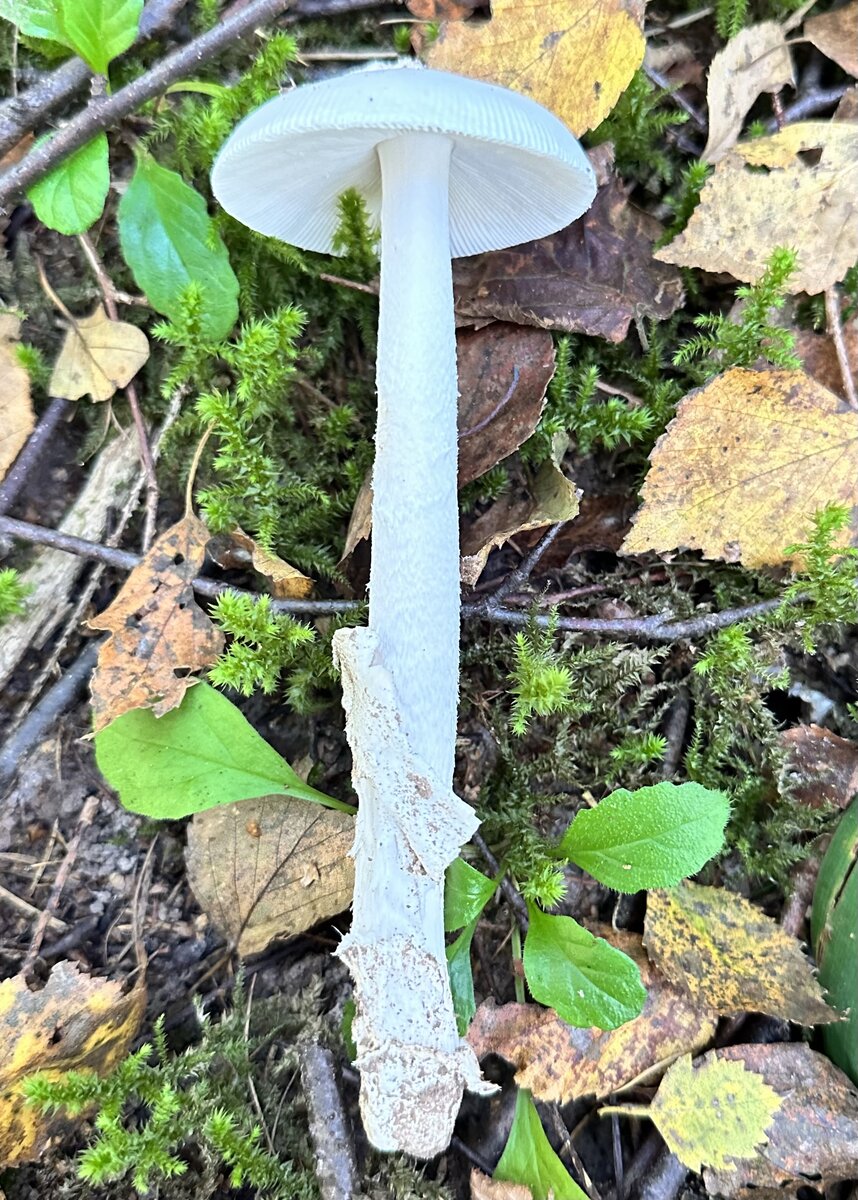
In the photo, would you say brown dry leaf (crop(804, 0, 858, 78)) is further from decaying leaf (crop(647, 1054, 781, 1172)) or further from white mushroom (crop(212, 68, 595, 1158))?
decaying leaf (crop(647, 1054, 781, 1172))

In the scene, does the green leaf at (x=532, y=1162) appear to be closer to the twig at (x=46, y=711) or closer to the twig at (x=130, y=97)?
the twig at (x=46, y=711)

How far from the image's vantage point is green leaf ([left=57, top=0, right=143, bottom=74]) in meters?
2.12

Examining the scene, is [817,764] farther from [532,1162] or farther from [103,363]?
[103,363]

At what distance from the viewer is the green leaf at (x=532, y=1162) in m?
1.82

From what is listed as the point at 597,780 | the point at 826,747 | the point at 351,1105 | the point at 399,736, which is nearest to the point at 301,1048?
the point at 351,1105

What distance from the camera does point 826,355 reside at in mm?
2373

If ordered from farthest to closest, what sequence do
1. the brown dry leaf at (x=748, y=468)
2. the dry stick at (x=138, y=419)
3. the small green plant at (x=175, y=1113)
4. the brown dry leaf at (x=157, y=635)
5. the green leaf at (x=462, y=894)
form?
the dry stick at (x=138, y=419)
the brown dry leaf at (x=748, y=468)
the brown dry leaf at (x=157, y=635)
the green leaf at (x=462, y=894)
the small green plant at (x=175, y=1113)

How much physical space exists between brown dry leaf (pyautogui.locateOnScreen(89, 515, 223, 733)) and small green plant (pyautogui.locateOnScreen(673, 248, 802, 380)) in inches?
62.4

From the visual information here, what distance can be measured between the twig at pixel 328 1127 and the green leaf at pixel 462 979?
0.35 metres

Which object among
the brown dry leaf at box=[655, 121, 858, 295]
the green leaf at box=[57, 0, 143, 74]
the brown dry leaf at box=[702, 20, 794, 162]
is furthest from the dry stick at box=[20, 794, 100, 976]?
the brown dry leaf at box=[702, 20, 794, 162]

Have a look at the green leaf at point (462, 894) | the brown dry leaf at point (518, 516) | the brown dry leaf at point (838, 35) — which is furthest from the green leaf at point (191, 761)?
the brown dry leaf at point (838, 35)

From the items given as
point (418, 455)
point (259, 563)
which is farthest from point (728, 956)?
point (259, 563)

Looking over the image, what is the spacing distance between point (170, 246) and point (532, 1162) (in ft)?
8.67

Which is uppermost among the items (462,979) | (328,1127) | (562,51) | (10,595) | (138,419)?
Answer: (562,51)
